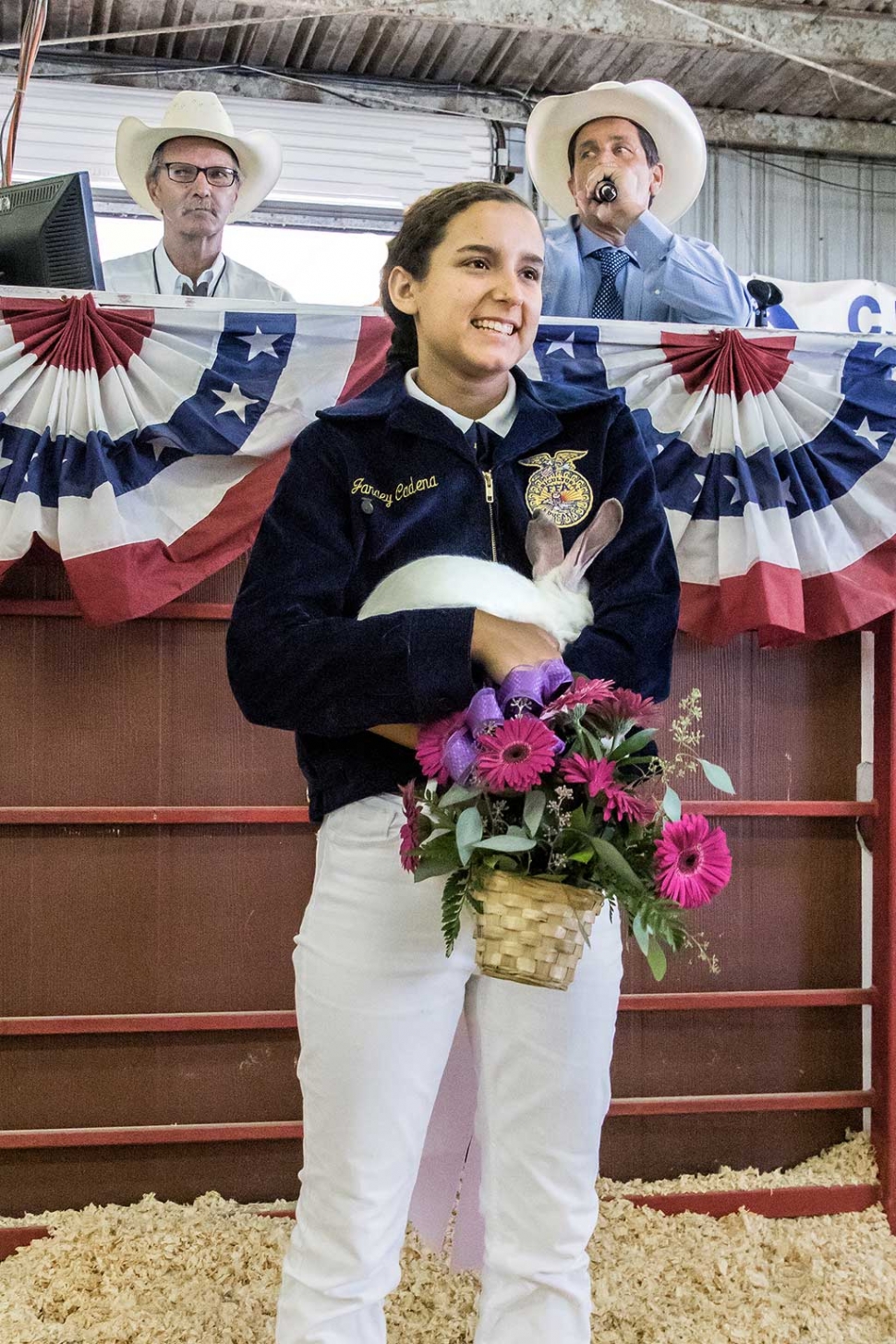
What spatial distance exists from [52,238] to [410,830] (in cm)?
162

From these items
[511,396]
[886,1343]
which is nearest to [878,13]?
[511,396]

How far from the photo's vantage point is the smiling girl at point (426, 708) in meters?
1.29

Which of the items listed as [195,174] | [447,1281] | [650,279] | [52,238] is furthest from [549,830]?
[195,174]

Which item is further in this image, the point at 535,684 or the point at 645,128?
the point at 645,128

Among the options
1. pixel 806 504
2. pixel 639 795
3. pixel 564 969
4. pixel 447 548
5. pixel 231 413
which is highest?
pixel 231 413

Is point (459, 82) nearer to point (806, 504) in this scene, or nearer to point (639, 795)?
point (806, 504)

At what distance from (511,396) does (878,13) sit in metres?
4.70

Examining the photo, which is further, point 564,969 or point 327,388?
point 327,388

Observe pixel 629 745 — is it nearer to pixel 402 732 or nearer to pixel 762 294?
pixel 402 732

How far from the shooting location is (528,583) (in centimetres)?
134

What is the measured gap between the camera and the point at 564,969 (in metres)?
1.14

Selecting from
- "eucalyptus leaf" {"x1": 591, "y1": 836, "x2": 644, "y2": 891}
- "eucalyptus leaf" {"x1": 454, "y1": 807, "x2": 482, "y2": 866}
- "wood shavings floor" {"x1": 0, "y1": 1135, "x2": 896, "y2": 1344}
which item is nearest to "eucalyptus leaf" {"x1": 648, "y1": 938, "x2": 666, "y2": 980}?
"eucalyptus leaf" {"x1": 591, "y1": 836, "x2": 644, "y2": 891}

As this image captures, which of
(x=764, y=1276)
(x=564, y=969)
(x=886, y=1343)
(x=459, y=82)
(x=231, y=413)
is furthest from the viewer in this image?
(x=459, y=82)

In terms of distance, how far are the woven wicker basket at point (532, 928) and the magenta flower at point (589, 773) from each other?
0.10 metres
